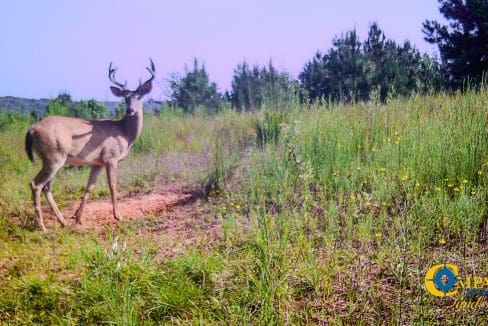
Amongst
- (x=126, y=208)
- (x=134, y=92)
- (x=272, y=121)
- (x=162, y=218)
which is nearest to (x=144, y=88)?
(x=134, y=92)

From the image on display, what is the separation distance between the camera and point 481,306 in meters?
2.66

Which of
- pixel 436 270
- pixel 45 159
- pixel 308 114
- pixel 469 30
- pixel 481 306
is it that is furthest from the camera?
pixel 469 30

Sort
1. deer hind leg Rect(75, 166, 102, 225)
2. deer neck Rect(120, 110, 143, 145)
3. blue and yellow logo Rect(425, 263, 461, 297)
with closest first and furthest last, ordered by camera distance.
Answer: blue and yellow logo Rect(425, 263, 461, 297) → deer hind leg Rect(75, 166, 102, 225) → deer neck Rect(120, 110, 143, 145)

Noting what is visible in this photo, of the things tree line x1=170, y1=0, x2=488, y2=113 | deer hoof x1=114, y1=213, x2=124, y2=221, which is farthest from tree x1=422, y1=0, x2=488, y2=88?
deer hoof x1=114, y1=213, x2=124, y2=221

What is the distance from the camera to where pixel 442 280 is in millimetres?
2902

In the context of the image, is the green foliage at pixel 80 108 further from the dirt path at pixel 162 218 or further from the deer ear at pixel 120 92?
the dirt path at pixel 162 218

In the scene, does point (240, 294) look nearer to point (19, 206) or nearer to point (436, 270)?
point (436, 270)

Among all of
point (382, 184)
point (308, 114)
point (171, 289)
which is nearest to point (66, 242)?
point (171, 289)

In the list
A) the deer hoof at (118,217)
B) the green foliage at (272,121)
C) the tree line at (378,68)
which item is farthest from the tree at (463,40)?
the deer hoof at (118,217)

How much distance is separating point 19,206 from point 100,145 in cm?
146

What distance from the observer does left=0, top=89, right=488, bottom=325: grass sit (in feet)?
9.64

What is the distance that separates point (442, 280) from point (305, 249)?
3.50 ft

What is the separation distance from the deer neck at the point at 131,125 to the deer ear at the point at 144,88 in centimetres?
34

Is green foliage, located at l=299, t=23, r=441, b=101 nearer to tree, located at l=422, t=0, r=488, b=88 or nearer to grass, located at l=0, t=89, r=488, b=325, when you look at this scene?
tree, located at l=422, t=0, r=488, b=88
